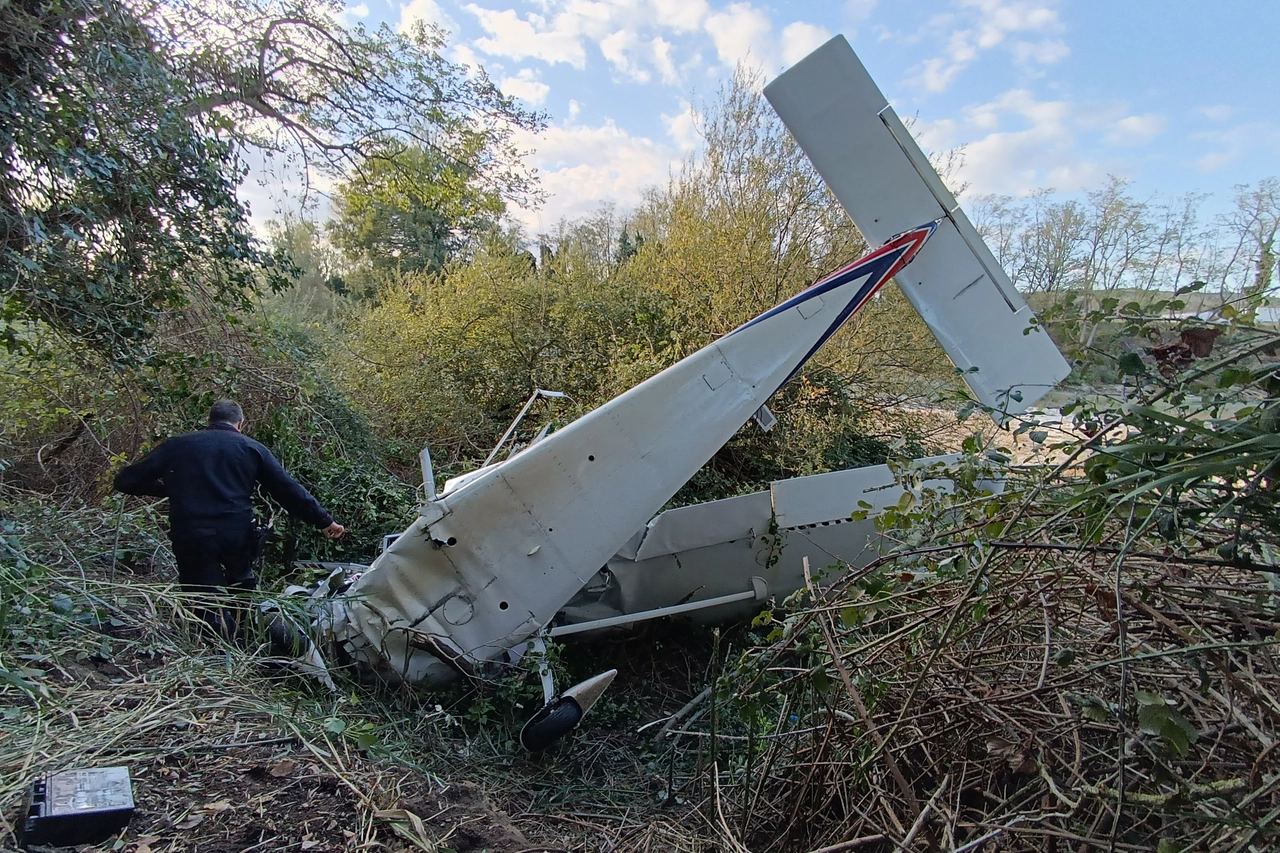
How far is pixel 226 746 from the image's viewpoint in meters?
2.38

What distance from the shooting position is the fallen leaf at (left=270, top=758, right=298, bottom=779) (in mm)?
2303

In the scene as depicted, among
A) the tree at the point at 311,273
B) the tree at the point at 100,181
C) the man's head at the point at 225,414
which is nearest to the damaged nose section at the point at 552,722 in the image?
the man's head at the point at 225,414

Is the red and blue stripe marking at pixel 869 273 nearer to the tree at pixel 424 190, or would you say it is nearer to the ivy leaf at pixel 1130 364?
the ivy leaf at pixel 1130 364

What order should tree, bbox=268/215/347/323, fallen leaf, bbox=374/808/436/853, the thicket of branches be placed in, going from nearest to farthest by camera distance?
the thicket of branches, fallen leaf, bbox=374/808/436/853, tree, bbox=268/215/347/323

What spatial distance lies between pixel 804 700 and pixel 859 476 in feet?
8.65

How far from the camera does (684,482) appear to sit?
4.16m

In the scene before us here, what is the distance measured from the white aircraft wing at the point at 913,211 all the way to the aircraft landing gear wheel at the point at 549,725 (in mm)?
3320

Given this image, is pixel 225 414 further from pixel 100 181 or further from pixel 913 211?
pixel 913 211

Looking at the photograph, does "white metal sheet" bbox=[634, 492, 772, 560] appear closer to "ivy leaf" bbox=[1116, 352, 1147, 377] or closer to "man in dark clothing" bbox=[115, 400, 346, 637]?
"man in dark clothing" bbox=[115, 400, 346, 637]

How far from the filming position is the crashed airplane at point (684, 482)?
143 inches

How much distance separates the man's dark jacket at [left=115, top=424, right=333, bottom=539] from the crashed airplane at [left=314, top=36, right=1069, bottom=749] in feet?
3.29

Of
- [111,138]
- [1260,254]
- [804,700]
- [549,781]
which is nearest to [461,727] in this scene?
[549,781]

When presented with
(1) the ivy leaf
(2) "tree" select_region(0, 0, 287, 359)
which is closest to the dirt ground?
(1) the ivy leaf

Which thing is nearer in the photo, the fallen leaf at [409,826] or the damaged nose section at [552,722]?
the fallen leaf at [409,826]
